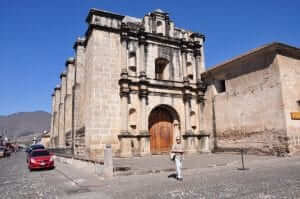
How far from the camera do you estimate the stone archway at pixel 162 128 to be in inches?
625

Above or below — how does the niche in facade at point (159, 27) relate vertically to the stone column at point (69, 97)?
above

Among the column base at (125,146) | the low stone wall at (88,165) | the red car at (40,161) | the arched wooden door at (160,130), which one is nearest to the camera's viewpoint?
the low stone wall at (88,165)

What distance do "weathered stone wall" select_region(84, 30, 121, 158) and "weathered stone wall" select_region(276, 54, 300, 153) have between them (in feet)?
32.2

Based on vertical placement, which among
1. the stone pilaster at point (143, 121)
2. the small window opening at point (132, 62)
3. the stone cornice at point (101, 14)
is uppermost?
the stone cornice at point (101, 14)

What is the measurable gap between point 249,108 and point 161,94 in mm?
5905

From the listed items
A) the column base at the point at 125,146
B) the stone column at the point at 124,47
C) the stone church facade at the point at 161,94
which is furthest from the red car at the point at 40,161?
the stone column at the point at 124,47

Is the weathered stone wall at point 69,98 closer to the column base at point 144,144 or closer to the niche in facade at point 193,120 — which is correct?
the column base at point 144,144

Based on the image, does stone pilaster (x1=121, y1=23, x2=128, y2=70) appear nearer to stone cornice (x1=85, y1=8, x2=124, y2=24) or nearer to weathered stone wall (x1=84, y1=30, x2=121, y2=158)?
weathered stone wall (x1=84, y1=30, x2=121, y2=158)

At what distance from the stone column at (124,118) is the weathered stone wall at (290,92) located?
9101 millimetres

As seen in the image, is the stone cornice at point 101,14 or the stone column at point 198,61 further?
the stone column at point 198,61

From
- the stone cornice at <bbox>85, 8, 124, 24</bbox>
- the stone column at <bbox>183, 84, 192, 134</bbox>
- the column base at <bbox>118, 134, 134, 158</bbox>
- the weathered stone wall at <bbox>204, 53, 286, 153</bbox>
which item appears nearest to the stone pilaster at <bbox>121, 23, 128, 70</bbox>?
the stone cornice at <bbox>85, 8, 124, 24</bbox>

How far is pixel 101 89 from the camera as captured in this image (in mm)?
14219

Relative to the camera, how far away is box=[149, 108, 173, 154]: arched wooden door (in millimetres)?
15852

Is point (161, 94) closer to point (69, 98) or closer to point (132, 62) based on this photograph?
point (132, 62)
